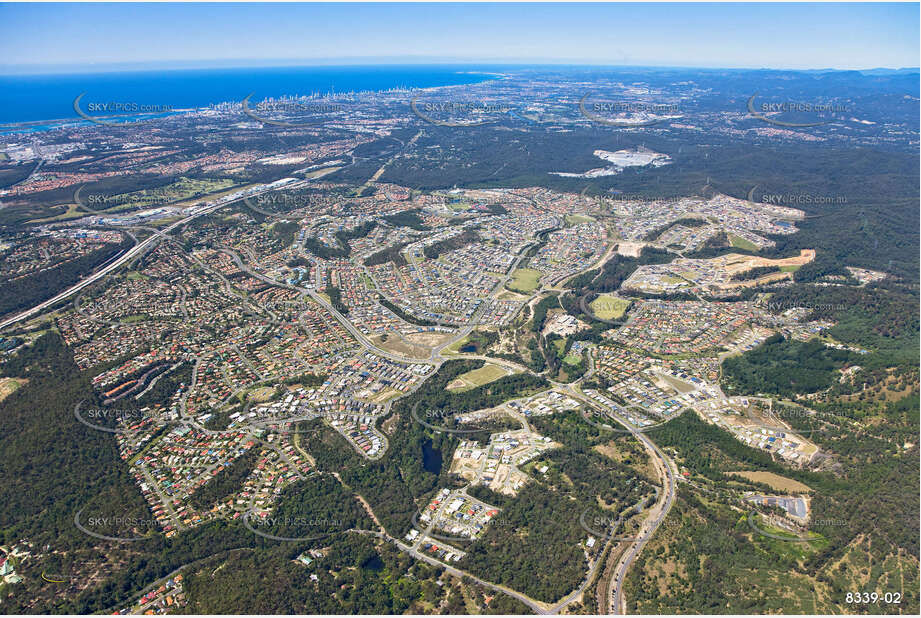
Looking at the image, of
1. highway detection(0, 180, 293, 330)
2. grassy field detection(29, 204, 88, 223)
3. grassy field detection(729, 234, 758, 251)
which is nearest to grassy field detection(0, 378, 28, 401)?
highway detection(0, 180, 293, 330)

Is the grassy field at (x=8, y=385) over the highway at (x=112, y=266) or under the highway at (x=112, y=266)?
under

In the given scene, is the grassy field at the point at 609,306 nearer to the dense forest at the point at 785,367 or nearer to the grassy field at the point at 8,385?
the dense forest at the point at 785,367

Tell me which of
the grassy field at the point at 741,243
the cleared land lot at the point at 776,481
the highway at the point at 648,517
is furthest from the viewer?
the grassy field at the point at 741,243

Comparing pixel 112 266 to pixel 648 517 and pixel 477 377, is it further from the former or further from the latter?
pixel 648 517

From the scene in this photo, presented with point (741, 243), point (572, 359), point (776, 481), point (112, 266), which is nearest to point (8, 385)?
point (112, 266)

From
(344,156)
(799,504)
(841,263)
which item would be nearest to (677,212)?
(841,263)

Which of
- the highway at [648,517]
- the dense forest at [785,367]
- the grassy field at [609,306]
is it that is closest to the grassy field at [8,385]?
the highway at [648,517]

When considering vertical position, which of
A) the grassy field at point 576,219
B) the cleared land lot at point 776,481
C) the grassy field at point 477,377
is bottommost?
the grassy field at point 477,377
